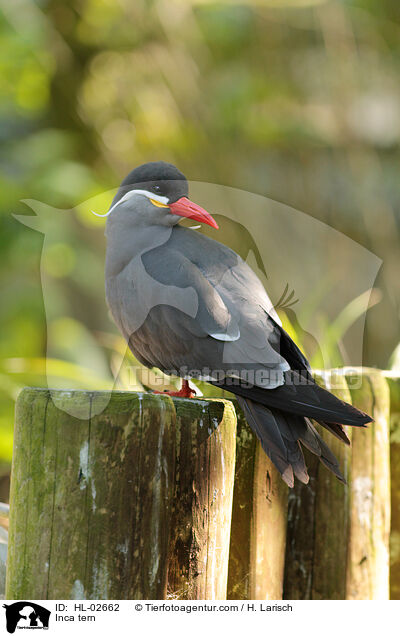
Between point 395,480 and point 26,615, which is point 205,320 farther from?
point 395,480

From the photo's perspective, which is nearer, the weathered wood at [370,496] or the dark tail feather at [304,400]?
the dark tail feather at [304,400]

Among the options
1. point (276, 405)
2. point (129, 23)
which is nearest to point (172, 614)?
point (276, 405)

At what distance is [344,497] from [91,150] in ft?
11.7

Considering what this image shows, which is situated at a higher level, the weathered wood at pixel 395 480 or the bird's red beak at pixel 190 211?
the bird's red beak at pixel 190 211

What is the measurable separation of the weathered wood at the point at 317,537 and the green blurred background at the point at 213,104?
7.43ft

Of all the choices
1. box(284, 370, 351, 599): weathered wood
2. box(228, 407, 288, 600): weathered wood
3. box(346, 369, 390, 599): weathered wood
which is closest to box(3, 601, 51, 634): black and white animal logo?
box(228, 407, 288, 600): weathered wood

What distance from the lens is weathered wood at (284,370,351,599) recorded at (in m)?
1.83

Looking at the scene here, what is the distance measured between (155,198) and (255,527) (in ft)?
3.07

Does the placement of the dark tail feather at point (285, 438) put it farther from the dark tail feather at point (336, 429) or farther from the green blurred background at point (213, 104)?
the green blurred background at point (213, 104)

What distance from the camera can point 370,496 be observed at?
1.93 meters

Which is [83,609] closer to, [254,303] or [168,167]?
[254,303]

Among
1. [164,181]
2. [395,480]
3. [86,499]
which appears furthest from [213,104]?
[86,499]

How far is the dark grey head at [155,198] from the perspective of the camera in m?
1.80

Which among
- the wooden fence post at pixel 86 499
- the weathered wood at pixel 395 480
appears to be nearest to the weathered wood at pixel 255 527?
the wooden fence post at pixel 86 499
